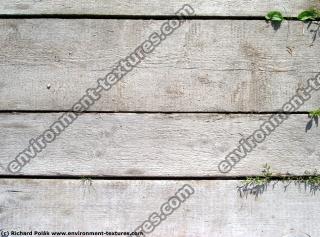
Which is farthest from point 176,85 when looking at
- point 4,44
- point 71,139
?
point 4,44

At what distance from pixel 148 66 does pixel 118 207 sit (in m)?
0.85

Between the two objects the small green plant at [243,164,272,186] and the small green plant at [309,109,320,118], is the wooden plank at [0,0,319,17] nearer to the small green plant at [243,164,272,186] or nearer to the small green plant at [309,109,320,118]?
the small green plant at [309,109,320,118]

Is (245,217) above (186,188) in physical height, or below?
below

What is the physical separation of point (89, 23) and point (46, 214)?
1152 millimetres

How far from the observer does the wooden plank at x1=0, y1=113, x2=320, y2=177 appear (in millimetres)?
2297

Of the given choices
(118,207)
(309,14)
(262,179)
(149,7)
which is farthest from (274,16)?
(118,207)

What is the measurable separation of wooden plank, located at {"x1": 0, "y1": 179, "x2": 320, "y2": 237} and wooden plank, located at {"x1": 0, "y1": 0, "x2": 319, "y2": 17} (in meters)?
1.00

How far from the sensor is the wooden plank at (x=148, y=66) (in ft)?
7.51

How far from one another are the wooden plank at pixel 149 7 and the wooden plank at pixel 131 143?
1.99 feet

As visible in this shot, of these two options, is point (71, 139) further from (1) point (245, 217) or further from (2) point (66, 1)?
(1) point (245, 217)

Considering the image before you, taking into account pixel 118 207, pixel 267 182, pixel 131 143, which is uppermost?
pixel 131 143

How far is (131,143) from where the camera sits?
90.5 inches

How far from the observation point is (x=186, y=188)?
7.55 feet

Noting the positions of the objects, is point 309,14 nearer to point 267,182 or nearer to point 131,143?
point 267,182
